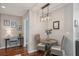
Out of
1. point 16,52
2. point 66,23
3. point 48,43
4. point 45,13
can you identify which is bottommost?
point 16,52

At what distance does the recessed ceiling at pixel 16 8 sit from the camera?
147 cm

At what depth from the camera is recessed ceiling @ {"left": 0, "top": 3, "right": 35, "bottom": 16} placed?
1.47 meters

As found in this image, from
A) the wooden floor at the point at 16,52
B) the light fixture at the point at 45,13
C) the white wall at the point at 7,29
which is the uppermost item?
the light fixture at the point at 45,13

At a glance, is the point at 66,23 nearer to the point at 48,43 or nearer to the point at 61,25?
the point at 61,25

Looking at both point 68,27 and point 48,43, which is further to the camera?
point 48,43

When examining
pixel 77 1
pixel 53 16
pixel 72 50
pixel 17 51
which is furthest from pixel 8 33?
pixel 77 1

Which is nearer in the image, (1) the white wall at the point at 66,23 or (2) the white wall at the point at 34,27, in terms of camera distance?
(1) the white wall at the point at 66,23

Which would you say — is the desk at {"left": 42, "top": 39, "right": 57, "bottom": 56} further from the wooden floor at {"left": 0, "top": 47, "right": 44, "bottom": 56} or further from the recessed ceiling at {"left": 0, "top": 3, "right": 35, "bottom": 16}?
the recessed ceiling at {"left": 0, "top": 3, "right": 35, "bottom": 16}

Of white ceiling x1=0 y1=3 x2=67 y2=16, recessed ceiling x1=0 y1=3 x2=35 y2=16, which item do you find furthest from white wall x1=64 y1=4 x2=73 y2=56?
recessed ceiling x1=0 y1=3 x2=35 y2=16

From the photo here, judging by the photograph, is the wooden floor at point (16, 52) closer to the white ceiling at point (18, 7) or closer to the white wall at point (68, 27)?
the white wall at point (68, 27)

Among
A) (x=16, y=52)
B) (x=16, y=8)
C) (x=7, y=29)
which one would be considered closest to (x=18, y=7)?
(x=16, y=8)

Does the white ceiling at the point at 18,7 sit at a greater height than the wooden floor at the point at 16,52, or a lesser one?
greater

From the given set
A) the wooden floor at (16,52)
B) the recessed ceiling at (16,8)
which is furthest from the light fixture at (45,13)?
the wooden floor at (16,52)

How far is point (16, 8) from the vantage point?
154 cm
